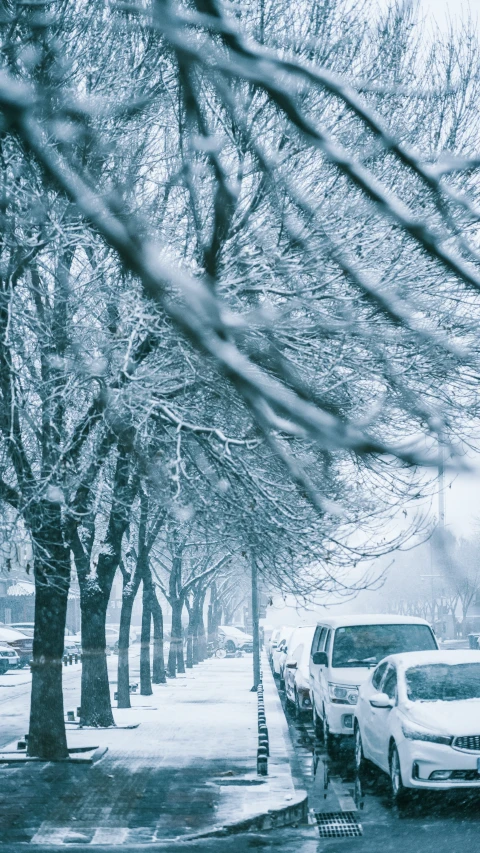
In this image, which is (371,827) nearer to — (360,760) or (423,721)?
(423,721)

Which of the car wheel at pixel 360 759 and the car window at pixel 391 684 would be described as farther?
the car wheel at pixel 360 759

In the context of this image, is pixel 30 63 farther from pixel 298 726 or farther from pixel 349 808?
pixel 298 726

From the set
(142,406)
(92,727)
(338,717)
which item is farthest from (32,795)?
(92,727)

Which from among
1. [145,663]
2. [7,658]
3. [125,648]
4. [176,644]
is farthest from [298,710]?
[7,658]

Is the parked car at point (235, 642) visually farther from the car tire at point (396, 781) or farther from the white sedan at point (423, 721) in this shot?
the car tire at point (396, 781)

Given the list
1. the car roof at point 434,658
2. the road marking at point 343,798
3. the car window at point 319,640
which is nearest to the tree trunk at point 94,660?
the car window at point 319,640

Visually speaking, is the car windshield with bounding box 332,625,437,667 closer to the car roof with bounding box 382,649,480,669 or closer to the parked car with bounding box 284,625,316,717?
the car roof with bounding box 382,649,480,669

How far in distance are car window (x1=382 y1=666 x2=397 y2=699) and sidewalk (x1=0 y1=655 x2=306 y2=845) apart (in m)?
1.43

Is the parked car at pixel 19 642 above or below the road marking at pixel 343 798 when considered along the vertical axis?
above

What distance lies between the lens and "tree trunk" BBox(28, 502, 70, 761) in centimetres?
1503

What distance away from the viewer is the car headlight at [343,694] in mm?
15688

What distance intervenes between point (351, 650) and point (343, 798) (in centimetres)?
457

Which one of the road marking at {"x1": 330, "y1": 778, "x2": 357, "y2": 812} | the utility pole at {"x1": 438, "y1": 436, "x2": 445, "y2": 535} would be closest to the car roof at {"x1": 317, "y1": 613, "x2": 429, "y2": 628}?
the road marking at {"x1": 330, "y1": 778, "x2": 357, "y2": 812}

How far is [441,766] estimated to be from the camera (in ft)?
34.8
